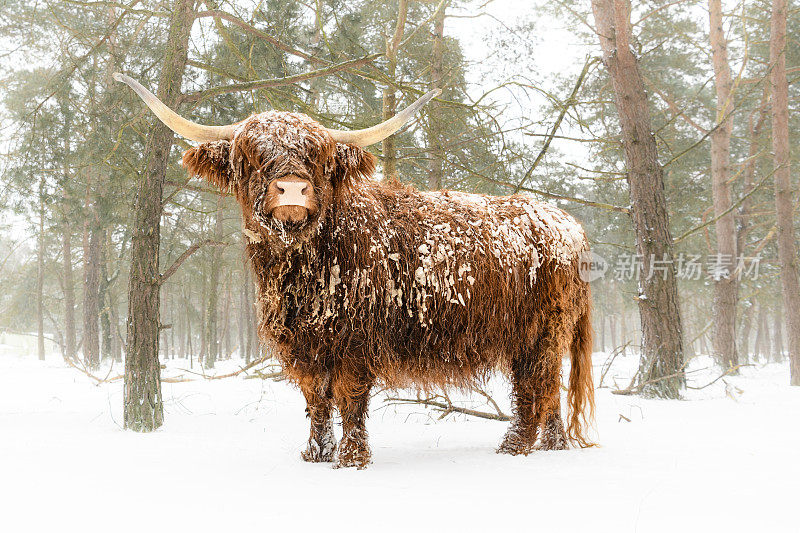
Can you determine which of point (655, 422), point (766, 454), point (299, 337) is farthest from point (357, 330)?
point (655, 422)

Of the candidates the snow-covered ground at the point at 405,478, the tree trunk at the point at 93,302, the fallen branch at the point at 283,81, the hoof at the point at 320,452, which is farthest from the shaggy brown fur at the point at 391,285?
the tree trunk at the point at 93,302

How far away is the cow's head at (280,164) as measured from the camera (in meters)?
2.98

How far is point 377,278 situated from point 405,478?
1.15 meters

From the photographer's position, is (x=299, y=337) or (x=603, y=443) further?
(x=603, y=443)

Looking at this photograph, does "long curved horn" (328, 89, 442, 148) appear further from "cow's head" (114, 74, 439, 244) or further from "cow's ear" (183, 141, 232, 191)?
"cow's ear" (183, 141, 232, 191)

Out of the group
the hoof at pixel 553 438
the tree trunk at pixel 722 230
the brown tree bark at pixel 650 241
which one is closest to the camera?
the hoof at pixel 553 438

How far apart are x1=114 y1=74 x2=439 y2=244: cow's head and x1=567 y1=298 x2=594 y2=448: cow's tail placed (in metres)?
2.01

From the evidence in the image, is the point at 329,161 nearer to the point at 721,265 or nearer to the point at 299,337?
the point at 299,337

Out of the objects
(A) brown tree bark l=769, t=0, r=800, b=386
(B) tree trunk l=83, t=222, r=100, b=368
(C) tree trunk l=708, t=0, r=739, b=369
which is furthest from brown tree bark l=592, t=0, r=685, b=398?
(B) tree trunk l=83, t=222, r=100, b=368

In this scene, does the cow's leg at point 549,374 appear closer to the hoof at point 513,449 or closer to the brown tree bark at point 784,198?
the hoof at point 513,449

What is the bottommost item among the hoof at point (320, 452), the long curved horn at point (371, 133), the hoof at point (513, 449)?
the hoof at point (513, 449)

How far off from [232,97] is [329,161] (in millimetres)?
4050

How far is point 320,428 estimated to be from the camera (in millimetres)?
3623

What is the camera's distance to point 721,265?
11.8m
